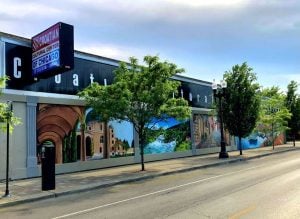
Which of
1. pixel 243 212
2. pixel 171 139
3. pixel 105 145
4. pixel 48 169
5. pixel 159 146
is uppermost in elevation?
pixel 171 139

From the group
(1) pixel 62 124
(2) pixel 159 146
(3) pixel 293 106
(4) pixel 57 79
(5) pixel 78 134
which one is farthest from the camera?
(3) pixel 293 106

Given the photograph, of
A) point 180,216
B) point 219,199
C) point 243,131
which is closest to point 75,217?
point 180,216

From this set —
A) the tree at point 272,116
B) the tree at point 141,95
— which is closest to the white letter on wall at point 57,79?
the tree at point 141,95

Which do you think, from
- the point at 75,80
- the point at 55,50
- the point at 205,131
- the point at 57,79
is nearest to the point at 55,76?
the point at 57,79

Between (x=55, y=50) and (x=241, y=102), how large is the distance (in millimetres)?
16373

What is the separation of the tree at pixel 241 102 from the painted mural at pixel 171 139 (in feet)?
10.5

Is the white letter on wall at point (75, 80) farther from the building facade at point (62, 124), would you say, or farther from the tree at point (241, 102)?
the tree at point (241, 102)

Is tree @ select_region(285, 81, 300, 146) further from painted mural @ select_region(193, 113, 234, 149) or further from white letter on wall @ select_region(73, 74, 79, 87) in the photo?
white letter on wall @ select_region(73, 74, 79, 87)

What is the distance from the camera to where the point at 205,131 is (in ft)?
110

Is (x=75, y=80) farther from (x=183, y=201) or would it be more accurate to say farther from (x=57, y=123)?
(x=183, y=201)

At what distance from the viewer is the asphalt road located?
9.05 m

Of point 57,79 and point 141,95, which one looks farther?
point 57,79

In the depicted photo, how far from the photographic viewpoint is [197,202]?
10.4m

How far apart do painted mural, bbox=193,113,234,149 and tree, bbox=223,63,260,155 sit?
3.00 meters
